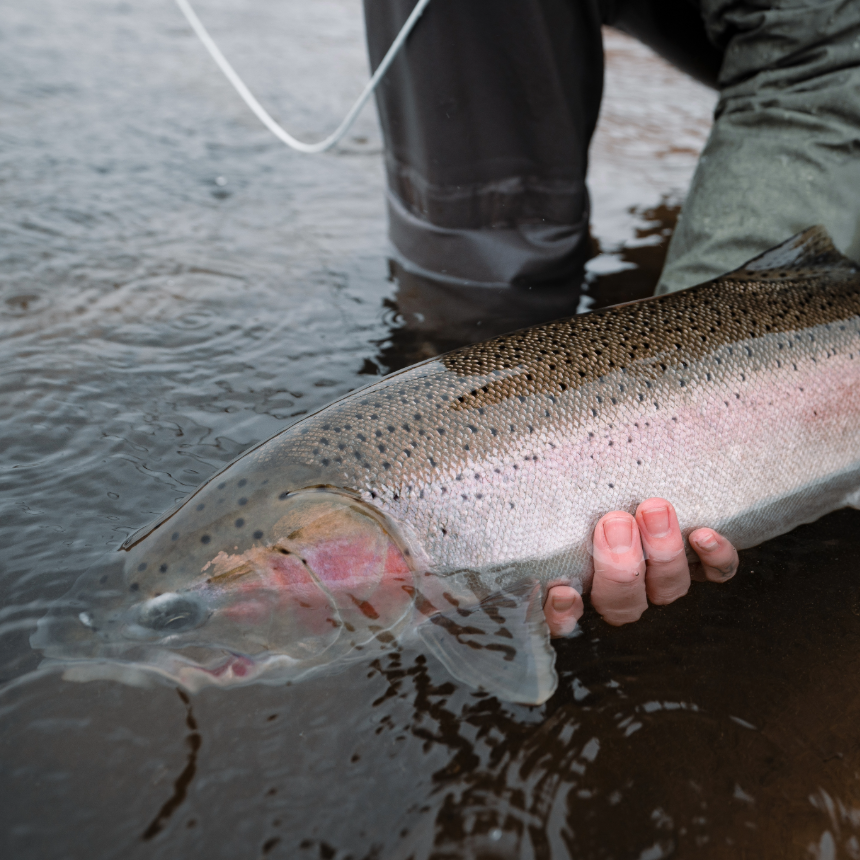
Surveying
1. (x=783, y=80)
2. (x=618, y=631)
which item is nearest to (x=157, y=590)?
(x=618, y=631)

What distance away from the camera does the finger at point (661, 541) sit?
166 centimetres

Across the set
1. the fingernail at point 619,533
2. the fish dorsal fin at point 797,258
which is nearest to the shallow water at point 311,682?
the fingernail at point 619,533

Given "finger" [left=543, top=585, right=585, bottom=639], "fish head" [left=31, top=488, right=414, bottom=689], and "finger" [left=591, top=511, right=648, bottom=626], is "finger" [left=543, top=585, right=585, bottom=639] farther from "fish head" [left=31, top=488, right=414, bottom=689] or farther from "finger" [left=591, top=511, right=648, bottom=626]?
"fish head" [left=31, top=488, right=414, bottom=689]

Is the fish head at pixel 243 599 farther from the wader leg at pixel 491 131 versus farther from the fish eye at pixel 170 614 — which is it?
the wader leg at pixel 491 131

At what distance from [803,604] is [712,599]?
0.22 metres

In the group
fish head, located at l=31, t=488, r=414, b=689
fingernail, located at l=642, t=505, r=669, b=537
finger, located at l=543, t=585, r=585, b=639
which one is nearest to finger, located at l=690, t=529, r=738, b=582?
fingernail, located at l=642, t=505, r=669, b=537

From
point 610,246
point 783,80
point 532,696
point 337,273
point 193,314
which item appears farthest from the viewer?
point 610,246

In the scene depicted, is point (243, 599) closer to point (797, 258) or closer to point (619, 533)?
point (619, 533)

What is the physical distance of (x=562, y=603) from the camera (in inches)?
65.5

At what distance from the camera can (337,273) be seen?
3.12 m

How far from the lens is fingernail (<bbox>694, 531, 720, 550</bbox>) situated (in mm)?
1721

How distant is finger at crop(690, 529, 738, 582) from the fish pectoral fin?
399 millimetres

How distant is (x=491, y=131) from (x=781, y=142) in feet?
3.08

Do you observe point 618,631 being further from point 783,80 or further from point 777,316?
point 783,80
